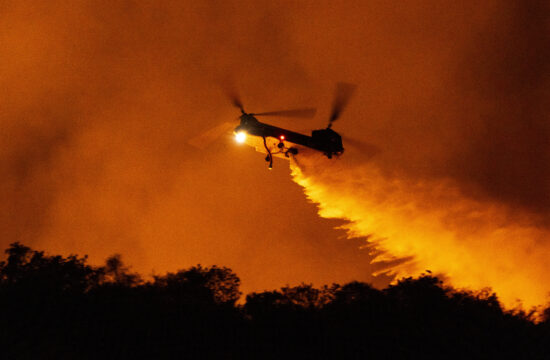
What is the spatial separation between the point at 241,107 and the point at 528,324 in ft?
71.1

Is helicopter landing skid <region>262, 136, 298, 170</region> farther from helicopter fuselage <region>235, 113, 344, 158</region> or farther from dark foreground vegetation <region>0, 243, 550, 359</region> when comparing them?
dark foreground vegetation <region>0, 243, 550, 359</region>

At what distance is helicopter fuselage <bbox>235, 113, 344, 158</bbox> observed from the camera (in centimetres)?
2102

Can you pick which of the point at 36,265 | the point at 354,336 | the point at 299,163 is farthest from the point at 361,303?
the point at 36,265

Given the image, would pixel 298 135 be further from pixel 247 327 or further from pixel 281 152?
pixel 247 327

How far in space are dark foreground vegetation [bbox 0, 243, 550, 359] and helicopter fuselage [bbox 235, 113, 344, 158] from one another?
9.51 m

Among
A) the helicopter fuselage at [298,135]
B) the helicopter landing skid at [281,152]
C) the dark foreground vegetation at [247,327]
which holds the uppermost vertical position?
the helicopter fuselage at [298,135]

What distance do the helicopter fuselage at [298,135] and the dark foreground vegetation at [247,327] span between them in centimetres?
951

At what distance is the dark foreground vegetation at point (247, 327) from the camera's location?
69.1ft

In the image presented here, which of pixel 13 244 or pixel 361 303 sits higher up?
pixel 13 244

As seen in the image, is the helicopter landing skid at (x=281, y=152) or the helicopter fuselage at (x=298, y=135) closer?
the helicopter fuselage at (x=298, y=135)

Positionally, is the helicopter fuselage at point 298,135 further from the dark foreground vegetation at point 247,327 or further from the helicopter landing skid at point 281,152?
the dark foreground vegetation at point 247,327

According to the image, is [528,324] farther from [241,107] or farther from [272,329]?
[241,107]

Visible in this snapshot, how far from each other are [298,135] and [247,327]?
1116 cm

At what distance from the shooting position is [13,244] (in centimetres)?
3503
